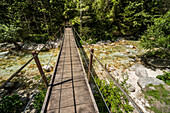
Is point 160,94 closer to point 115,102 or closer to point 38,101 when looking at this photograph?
point 115,102

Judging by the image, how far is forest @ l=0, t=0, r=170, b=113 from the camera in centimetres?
449

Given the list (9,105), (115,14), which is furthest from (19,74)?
(115,14)

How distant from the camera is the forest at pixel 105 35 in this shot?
4492 millimetres

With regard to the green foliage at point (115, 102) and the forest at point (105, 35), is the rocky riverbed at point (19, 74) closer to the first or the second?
the forest at point (105, 35)

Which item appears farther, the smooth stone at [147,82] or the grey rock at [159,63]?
the grey rock at [159,63]

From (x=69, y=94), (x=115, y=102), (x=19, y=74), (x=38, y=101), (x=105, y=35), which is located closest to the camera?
(x=69, y=94)

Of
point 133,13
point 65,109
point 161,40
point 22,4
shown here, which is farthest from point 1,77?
point 133,13

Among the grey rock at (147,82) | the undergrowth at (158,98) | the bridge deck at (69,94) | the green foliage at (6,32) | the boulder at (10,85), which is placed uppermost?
the green foliage at (6,32)

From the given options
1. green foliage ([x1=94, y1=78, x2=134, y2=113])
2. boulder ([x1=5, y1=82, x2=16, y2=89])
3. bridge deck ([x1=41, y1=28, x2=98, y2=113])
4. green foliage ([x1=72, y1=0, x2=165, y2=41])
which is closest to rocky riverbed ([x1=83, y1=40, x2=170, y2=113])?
green foliage ([x1=94, y1=78, x2=134, y2=113])

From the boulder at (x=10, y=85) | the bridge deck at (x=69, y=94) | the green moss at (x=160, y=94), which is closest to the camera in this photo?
the bridge deck at (x=69, y=94)

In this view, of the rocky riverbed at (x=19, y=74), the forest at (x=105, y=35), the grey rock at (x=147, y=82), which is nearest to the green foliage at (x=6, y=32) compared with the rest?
the forest at (x=105, y=35)

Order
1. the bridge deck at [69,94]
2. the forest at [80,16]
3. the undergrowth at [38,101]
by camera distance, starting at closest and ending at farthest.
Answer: the bridge deck at [69,94]
the undergrowth at [38,101]
the forest at [80,16]

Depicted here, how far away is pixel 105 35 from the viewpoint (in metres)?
13.9

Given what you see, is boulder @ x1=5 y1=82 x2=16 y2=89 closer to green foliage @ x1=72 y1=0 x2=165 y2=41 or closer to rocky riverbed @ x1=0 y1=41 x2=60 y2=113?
rocky riverbed @ x1=0 y1=41 x2=60 y2=113
